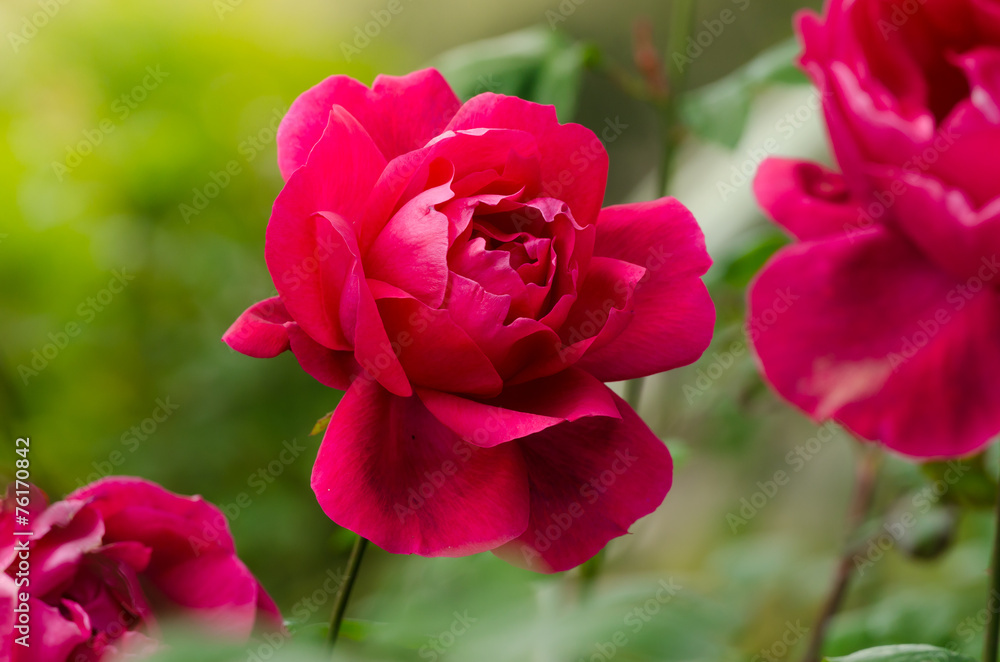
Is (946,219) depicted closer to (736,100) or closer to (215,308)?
(736,100)

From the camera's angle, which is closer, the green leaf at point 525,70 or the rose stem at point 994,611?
the rose stem at point 994,611

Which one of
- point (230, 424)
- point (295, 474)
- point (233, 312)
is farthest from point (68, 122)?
point (295, 474)

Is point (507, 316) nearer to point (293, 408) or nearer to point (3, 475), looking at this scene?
point (3, 475)

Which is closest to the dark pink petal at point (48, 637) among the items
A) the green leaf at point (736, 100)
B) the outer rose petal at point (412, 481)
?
the outer rose petal at point (412, 481)

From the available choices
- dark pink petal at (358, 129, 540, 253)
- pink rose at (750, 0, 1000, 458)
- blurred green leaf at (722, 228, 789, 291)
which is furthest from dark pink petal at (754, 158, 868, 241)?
blurred green leaf at (722, 228, 789, 291)

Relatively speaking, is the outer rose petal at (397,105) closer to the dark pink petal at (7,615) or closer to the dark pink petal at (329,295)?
the dark pink petal at (329,295)

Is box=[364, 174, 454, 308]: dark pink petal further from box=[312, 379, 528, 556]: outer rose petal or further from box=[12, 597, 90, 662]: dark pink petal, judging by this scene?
box=[12, 597, 90, 662]: dark pink petal
